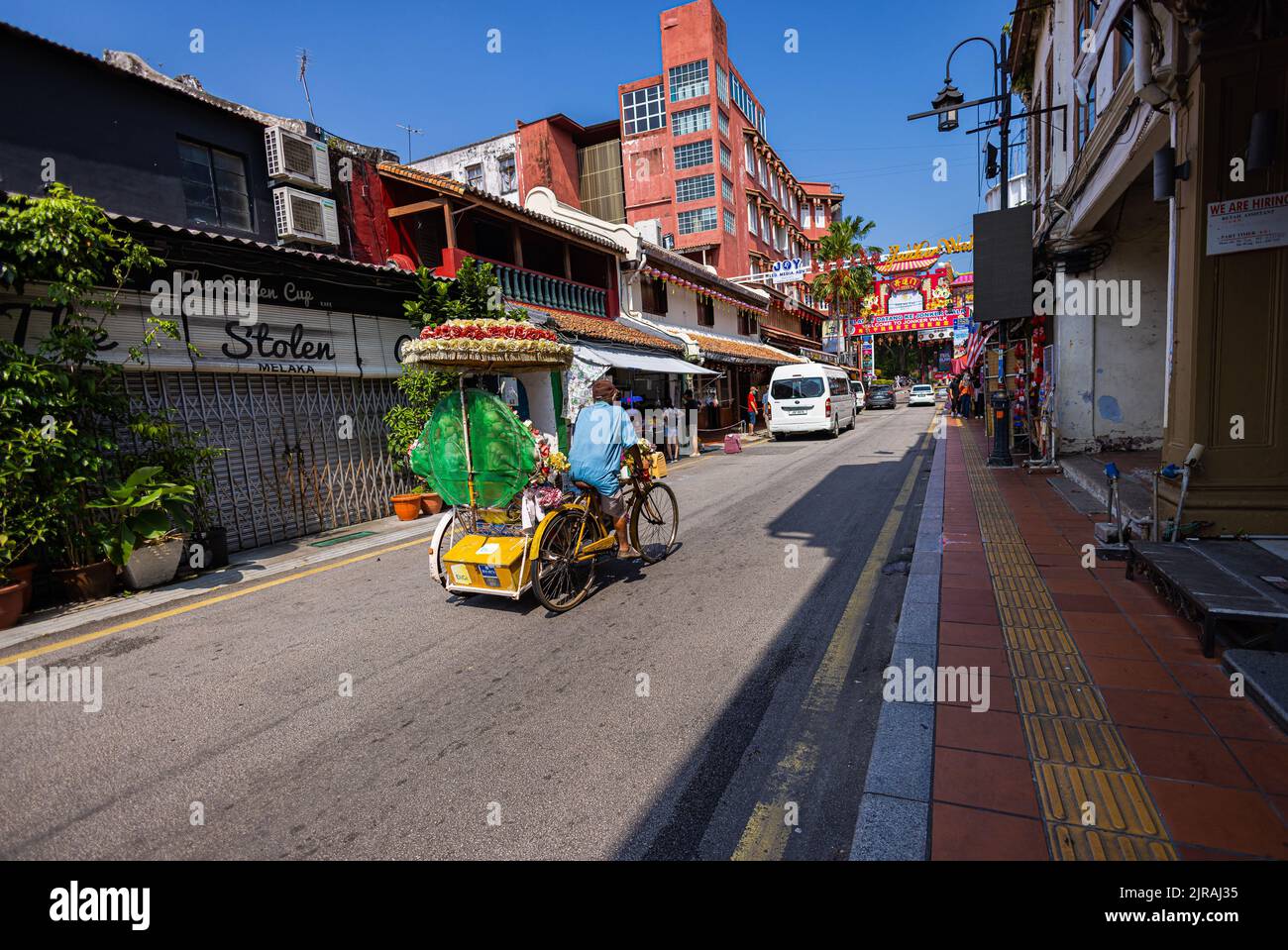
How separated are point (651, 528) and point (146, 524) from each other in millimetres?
5103

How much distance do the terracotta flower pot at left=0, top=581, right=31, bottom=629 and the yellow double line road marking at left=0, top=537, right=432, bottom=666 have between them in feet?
2.93

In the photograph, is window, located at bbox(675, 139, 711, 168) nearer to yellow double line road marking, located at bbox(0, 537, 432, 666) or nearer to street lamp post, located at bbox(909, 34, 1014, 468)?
street lamp post, located at bbox(909, 34, 1014, 468)

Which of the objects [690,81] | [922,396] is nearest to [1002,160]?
[690,81]

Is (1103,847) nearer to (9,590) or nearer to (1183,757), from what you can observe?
(1183,757)

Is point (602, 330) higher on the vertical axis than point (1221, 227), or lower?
higher

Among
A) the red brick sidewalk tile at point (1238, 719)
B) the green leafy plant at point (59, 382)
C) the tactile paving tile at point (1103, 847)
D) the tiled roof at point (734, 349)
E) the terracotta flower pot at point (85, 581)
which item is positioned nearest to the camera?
the tactile paving tile at point (1103, 847)

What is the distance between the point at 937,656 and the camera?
3773 mm

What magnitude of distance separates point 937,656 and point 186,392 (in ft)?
28.0

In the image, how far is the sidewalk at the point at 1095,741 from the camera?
226 centimetres

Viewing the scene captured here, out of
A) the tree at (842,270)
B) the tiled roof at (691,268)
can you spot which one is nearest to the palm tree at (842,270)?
the tree at (842,270)

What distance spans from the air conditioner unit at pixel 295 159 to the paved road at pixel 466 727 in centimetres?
765

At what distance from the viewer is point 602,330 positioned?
1558cm

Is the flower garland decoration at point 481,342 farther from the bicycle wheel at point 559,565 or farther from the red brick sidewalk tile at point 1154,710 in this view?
the red brick sidewalk tile at point 1154,710

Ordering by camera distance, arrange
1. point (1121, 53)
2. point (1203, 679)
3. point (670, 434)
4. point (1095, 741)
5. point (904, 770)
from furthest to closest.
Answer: point (670, 434) < point (1121, 53) < point (1203, 679) < point (1095, 741) < point (904, 770)
